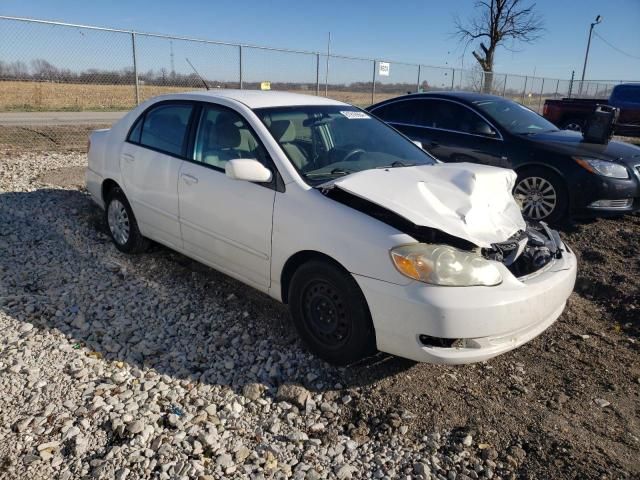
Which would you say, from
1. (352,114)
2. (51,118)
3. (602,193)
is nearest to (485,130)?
(602,193)

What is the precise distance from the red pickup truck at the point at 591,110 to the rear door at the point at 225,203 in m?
11.8

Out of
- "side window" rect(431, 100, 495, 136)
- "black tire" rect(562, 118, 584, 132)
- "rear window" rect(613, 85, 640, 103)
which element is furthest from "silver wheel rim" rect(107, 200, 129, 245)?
"rear window" rect(613, 85, 640, 103)

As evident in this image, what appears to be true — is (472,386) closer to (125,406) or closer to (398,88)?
(125,406)

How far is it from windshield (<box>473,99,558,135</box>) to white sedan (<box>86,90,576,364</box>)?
2878mm

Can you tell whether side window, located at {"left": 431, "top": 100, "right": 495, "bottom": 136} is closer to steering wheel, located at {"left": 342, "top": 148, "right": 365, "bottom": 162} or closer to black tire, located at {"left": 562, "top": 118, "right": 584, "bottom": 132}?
steering wheel, located at {"left": 342, "top": 148, "right": 365, "bottom": 162}

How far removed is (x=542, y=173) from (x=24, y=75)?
41.2 ft

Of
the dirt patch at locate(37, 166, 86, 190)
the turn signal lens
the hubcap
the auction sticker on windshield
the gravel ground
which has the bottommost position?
the gravel ground

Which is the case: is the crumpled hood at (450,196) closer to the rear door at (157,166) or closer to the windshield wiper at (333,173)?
the windshield wiper at (333,173)

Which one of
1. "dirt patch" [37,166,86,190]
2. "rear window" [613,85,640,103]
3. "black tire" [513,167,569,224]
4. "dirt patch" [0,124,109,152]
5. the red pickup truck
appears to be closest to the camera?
"black tire" [513,167,569,224]

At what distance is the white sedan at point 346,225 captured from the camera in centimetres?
267

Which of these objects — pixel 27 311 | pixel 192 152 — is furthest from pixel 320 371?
pixel 27 311

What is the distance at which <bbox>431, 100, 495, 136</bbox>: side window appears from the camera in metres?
6.48

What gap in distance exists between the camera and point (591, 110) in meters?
13.4

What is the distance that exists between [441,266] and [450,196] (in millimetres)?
672
